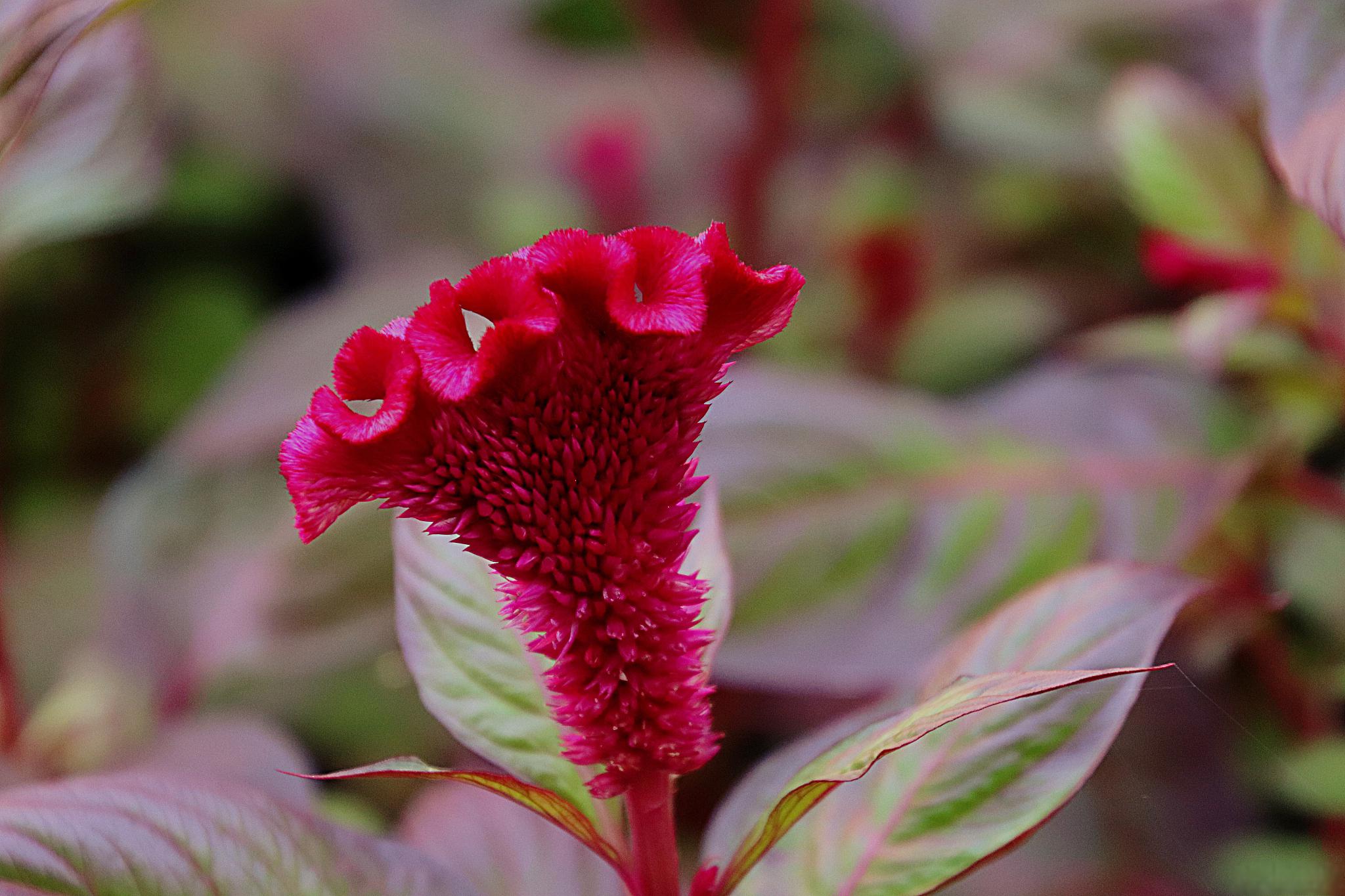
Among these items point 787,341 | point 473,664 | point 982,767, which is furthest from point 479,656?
point 787,341

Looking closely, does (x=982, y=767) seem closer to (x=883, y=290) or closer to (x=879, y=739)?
(x=879, y=739)

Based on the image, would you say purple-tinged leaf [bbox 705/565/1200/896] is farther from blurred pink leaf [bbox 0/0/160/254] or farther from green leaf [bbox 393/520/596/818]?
blurred pink leaf [bbox 0/0/160/254]

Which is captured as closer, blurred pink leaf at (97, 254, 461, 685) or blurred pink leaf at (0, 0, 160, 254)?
blurred pink leaf at (0, 0, 160, 254)

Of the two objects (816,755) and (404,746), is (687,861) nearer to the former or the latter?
(404,746)

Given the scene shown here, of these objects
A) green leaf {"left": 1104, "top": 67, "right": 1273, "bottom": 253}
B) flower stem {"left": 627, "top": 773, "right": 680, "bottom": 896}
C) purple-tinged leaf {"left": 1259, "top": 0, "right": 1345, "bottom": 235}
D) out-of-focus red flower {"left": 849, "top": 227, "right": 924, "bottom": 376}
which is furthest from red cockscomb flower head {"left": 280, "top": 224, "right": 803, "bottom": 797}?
out-of-focus red flower {"left": 849, "top": 227, "right": 924, "bottom": 376}

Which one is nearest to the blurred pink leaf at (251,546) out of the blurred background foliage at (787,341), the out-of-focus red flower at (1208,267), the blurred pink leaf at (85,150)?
the blurred background foliage at (787,341)

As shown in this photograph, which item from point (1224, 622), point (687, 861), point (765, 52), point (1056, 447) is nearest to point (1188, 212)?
point (1056, 447)
